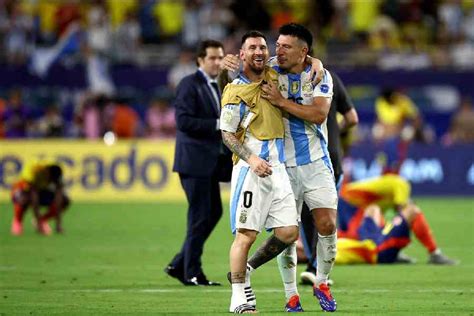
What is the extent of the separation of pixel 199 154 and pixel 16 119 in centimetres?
1469

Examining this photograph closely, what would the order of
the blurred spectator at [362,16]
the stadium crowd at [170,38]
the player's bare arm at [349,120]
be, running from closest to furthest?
the player's bare arm at [349,120] → the stadium crowd at [170,38] → the blurred spectator at [362,16]

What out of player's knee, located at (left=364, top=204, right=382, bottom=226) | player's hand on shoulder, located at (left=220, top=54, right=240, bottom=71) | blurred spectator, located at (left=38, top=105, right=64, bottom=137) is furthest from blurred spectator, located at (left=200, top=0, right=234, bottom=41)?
player's hand on shoulder, located at (left=220, top=54, right=240, bottom=71)

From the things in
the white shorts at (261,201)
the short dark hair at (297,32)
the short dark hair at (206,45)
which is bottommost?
the white shorts at (261,201)

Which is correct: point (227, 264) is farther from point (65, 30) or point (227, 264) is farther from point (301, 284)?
point (65, 30)

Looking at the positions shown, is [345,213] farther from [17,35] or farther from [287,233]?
[17,35]

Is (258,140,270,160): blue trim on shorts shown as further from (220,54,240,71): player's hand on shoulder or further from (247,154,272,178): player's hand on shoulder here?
(220,54,240,71): player's hand on shoulder

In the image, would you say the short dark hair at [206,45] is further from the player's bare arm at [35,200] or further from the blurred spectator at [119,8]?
the blurred spectator at [119,8]

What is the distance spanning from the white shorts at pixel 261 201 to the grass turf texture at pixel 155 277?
29.7 inches

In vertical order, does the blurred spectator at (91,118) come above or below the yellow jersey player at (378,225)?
above

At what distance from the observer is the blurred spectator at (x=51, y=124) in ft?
87.1

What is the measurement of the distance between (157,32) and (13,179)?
6.46m

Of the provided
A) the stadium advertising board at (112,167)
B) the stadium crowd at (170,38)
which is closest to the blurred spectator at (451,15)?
the stadium crowd at (170,38)

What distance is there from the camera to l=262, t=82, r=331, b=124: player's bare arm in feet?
33.9

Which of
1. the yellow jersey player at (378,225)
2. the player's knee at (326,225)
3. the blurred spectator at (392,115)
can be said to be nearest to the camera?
the player's knee at (326,225)
